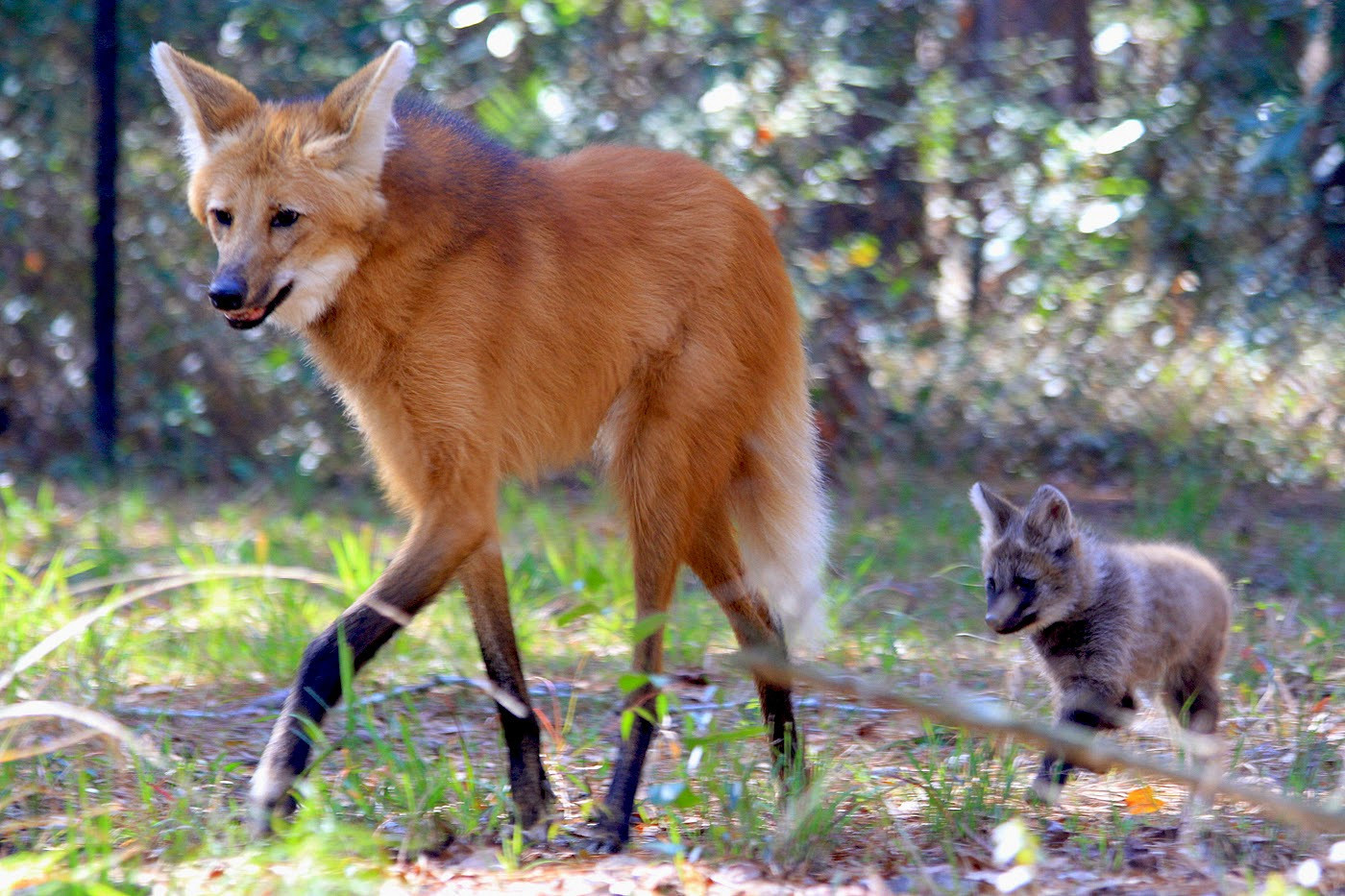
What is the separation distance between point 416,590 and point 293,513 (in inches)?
121

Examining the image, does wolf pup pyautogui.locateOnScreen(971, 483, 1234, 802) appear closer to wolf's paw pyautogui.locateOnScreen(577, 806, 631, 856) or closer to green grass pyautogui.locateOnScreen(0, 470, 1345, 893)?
green grass pyautogui.locateOnScreen(0, 470, 1345, 893)

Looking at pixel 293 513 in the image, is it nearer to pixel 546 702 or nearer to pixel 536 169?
pixel 546 702

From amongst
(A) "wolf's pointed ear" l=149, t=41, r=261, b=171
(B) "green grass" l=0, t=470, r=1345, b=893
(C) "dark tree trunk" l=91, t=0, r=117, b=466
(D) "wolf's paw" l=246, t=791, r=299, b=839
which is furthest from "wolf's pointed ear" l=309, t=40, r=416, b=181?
(C) "dark tree trunk" l=91, t=0, r=117, b=466

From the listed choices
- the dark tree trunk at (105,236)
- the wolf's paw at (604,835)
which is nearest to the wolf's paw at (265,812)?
the wolf's paw at (604,835)

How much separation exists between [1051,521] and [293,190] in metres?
1.58

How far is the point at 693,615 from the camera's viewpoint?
11.9ft

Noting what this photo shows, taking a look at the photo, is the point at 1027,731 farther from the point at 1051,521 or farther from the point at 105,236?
the point at 105,236

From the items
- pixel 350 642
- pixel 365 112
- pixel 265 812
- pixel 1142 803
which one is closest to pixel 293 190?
pixel 365 112

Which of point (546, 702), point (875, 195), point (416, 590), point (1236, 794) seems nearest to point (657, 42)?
point (875, 195)

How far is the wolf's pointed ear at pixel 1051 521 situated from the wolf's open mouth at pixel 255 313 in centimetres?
148

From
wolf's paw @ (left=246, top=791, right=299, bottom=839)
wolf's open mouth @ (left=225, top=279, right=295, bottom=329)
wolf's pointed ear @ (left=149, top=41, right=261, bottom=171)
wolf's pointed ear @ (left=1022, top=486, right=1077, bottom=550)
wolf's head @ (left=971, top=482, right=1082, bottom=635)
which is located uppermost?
wolf's pointed ear @ (left=149, top=41, right=261, bottom=171)

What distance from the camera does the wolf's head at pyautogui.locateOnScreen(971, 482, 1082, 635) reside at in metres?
2.50

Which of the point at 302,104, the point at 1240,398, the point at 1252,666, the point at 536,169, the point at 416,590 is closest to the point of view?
the point at 416,590

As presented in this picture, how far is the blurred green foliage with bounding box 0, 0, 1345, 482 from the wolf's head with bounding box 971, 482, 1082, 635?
2.34 metres
